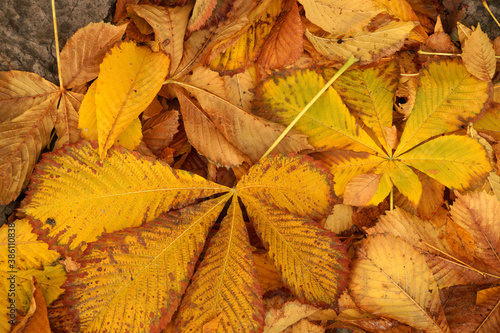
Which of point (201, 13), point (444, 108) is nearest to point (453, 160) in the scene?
point (444, 108)

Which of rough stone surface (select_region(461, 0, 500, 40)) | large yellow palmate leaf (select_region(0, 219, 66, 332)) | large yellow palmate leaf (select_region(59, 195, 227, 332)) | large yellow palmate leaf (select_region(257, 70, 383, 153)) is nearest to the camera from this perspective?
large yellow palmate leaf (select_region(59, 195, 227, 332))

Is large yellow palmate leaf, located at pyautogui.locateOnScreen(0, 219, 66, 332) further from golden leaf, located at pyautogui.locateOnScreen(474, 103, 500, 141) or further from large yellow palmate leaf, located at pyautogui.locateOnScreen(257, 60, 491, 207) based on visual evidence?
golden leaf, located at pyautogui.locateOnScreen(474, 103, 500, 141)

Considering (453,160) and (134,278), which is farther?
(453,160)

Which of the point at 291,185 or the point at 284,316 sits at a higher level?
the point at 291,185

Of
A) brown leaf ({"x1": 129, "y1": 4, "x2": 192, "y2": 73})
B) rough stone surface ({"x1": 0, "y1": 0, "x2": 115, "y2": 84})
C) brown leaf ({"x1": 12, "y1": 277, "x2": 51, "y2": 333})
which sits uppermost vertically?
rough stone surface ({"x1": 0, "y1": 0, "x2": 115, "y2": 84})

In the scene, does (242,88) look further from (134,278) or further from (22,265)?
(22,265)

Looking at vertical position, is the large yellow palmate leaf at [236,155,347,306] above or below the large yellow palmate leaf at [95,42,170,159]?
below

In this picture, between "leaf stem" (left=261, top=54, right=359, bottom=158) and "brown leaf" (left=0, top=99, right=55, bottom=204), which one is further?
"leaf stem" (left=261, top=54, right=359, bottom=158)

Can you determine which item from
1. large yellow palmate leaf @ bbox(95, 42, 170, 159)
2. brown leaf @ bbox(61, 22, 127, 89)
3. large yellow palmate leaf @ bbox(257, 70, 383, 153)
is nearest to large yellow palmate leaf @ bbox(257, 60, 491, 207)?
large yellow palmate leaf @ bbox(257, 70, 383, 153)

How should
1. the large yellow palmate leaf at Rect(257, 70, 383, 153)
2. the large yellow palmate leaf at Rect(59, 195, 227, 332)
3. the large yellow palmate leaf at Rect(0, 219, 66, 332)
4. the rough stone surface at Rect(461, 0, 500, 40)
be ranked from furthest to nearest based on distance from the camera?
the rough stone surface at Rect(461, 0, 500, 40) → the large yellow palmate leaf at Rect(257, 70, 383, 153) → the large yellow palmate leaf at Rect(0, 219, 66, 332) → the large yellow palmate leaf at Rect(59, 195, 227, 332)
